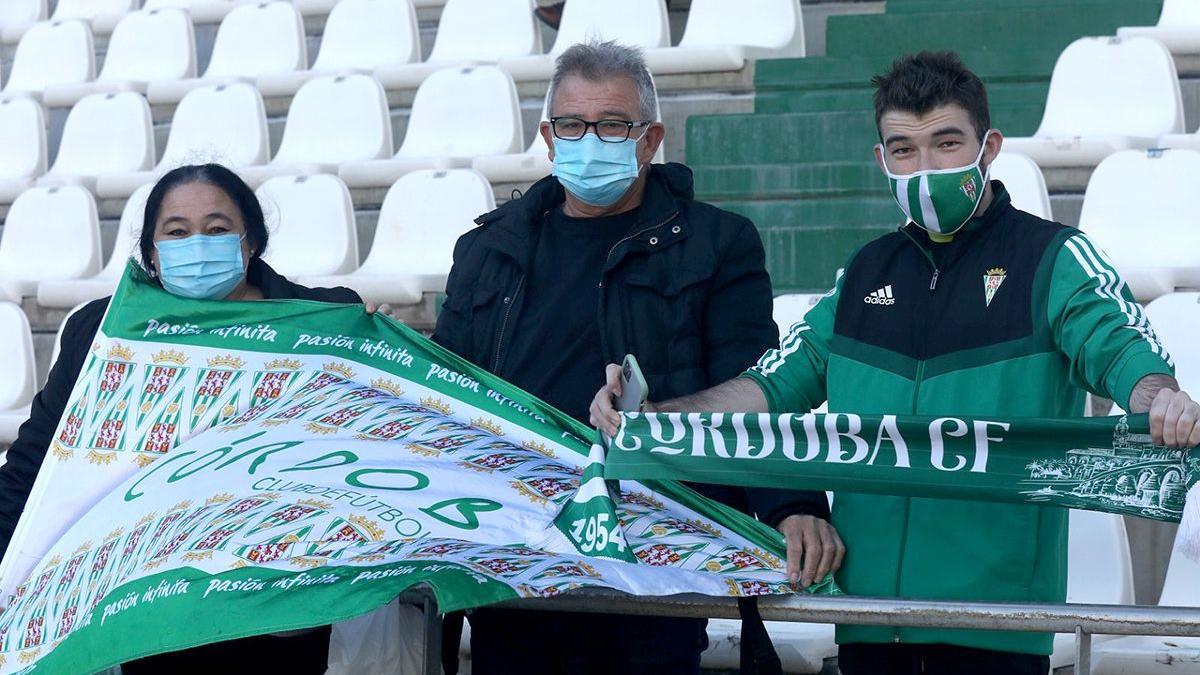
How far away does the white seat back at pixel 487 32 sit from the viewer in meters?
6.72

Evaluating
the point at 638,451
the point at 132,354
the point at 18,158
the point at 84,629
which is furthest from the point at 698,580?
the point at 18,158

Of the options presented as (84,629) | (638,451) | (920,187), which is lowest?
(84,629)

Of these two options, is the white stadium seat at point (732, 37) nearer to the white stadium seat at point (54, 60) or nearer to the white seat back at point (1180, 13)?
the white seat back at point (1180, 13)

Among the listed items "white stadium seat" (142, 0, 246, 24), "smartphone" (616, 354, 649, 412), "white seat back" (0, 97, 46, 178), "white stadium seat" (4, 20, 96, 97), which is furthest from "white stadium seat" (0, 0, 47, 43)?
"smartphone" (616, 354, 649, 412)

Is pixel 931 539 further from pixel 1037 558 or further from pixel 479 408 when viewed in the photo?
pixel 479 408

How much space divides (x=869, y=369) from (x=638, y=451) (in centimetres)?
38

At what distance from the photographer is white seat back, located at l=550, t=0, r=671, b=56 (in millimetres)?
6188

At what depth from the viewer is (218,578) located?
2.40 m

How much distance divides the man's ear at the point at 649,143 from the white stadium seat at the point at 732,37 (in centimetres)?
290

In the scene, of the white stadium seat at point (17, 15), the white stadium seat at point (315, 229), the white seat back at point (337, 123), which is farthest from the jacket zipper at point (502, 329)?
the white stadium seat at point (17, 15)

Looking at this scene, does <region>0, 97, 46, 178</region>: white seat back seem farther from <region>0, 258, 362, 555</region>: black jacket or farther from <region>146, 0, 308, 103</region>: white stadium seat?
<region>0, 258, 362, 555</region>: black jacket

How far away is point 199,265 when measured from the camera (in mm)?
3162

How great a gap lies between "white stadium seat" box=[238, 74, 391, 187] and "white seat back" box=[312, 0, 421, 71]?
0.46 m

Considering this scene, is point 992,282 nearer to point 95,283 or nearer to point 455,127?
point 455,127
